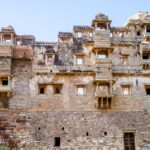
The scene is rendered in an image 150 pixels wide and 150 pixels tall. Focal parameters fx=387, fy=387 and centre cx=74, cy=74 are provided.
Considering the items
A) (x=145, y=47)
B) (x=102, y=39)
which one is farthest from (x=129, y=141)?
(x=102, y=39)

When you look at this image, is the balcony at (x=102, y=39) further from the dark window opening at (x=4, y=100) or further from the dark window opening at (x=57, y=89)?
the dark window opening at (x=4, y=100)

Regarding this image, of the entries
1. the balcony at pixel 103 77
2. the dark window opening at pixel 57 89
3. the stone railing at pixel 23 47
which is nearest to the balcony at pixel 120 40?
the balcony at pixel 103 77

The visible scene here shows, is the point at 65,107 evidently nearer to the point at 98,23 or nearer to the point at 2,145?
the point at 2,145

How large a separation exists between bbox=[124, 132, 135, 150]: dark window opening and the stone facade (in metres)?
0.07

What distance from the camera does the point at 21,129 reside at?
27125 millimetres

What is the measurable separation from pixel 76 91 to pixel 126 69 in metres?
4.19

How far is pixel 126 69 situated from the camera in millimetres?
29156

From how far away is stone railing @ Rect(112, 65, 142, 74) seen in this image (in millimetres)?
29036

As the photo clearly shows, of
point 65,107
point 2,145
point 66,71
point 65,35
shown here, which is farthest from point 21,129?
point 65,35

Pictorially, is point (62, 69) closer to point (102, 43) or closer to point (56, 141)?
point (102, 43)

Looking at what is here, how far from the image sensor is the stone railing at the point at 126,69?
29.0m

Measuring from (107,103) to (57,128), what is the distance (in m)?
4.05

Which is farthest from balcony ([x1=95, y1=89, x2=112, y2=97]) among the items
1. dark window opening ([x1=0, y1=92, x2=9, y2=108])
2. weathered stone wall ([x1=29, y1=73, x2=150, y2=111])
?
dark window opening ([x1=0, y1=92, x2=9, y2=108])

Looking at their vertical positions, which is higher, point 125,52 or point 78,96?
point 125,52
